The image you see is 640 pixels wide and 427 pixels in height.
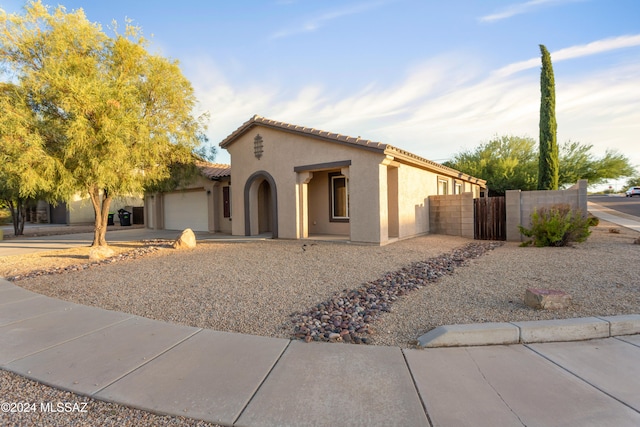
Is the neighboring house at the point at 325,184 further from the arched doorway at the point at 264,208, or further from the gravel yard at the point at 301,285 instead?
the gravel yard at the point at 301,285

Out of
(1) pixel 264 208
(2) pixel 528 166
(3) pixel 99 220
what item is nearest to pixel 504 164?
(2) pixel 528 166

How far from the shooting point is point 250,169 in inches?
546

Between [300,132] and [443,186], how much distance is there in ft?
28.8

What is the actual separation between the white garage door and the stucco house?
2.27 metres

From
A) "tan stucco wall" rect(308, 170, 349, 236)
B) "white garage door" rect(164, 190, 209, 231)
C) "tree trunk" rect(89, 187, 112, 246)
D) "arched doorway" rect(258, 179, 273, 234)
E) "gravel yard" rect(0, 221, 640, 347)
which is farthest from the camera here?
"white garage door" rect(164, 190, 209, 231)

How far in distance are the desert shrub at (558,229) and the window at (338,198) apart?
622 centimetres

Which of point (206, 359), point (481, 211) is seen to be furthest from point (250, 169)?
point (206, 359)

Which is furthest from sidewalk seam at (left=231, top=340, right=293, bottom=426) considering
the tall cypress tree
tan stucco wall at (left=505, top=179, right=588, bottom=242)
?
the tall cypress tree

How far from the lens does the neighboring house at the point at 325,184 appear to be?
35.4ft

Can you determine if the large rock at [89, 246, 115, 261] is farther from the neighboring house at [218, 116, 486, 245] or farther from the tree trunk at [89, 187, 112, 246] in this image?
the neighboring house at [218, 116, 486, 245]

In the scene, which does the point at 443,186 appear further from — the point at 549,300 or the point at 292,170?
the point at 549,300

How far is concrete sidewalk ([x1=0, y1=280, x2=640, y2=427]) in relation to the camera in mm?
2543

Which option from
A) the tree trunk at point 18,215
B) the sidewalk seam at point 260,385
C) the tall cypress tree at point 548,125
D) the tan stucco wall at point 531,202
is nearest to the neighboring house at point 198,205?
the tree trunk at point 18,215

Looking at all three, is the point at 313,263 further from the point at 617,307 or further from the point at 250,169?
the point at 250,169
